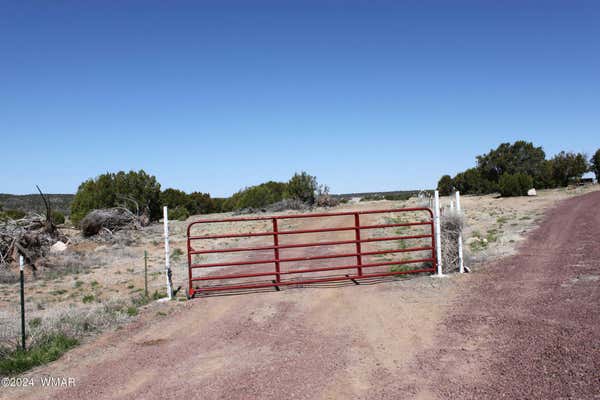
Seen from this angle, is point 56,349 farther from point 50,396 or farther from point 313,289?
point 313,289

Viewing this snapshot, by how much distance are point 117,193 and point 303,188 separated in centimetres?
1653

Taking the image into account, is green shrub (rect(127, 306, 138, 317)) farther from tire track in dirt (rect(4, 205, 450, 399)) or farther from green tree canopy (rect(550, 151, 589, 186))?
green tree canopy (rect(550, 151, 589, 186))

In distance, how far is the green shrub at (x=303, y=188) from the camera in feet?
136

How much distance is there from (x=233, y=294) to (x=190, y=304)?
105 centimetres

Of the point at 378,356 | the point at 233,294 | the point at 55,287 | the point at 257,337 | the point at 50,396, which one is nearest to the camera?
the point at 50,396

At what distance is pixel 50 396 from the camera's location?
16.8ft

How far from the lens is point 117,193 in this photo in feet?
103

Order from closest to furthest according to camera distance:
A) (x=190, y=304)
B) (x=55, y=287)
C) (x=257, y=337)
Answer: (x=257, y=337), (x=190, y=304), (x=55, y=287)

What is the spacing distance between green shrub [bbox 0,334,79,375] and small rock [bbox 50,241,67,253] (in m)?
13.8

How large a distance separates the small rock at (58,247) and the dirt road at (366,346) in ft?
42.1

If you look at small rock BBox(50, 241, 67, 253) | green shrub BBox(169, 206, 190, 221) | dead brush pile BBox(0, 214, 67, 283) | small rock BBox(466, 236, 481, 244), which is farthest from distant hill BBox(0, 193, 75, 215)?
small rock BBox(466, 236, 481, 244)

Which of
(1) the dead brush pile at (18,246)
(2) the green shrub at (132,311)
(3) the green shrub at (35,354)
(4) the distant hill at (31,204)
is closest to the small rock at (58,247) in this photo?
(1) the dead brush pile at (18,246)

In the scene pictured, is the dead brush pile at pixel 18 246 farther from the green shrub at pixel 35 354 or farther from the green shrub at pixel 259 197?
the green shrub at pixel 259 197

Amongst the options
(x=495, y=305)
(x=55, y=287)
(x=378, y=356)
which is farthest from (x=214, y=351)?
(x=55, y=287)
